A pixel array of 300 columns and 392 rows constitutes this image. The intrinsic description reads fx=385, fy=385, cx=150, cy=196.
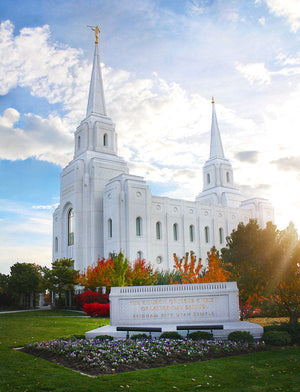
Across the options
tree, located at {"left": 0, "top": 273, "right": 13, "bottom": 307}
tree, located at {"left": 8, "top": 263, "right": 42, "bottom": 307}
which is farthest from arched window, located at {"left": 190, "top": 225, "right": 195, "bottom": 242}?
tree, located at {"left": 0, "top": 273, "right": 13, "bottom": 307}

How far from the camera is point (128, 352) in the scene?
8.93 metres

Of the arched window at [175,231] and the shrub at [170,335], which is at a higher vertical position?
the arched window at [175,231]

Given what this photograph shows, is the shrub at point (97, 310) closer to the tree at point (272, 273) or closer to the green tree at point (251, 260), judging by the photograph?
the green tree at point (251, 260)

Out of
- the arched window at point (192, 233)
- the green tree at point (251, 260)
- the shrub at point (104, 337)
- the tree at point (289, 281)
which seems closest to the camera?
the shrub at point (104, 337)

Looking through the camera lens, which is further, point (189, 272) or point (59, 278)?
point (59, 278)

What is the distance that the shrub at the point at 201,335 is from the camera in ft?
35.6

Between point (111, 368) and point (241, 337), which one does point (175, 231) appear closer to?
point (241, 337)

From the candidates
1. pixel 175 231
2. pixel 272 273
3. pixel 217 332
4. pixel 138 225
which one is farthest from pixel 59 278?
pixel 217 332

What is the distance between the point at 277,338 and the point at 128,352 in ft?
13.6

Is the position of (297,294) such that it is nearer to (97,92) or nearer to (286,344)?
(286,344)

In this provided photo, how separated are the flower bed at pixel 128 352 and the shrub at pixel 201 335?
51cm

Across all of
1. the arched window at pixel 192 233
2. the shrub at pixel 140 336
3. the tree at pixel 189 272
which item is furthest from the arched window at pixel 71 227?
the shrub at pixel 140 336

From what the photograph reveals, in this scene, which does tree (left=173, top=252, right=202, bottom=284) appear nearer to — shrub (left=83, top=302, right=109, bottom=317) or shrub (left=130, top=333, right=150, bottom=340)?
shrub (left=83, top=302, right=109, bottom=317)

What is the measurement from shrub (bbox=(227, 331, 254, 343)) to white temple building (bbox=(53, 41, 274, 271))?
88.4 ft
